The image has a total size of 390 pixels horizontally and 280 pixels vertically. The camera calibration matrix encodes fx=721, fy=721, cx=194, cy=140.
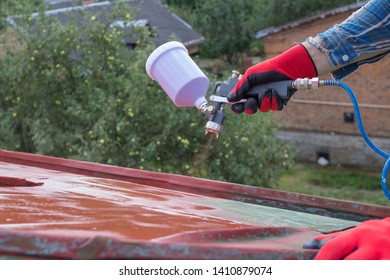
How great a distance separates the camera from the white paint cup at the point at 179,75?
3.11 m

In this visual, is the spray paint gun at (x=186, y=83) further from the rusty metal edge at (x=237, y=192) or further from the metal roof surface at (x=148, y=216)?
the rusty metal edge at (x=237, y=192)

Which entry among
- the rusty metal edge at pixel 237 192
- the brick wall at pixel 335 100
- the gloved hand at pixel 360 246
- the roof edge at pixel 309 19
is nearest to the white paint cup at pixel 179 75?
the rusty metal edge at pixel 237 192

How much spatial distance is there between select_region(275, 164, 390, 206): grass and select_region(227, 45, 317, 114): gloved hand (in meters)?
11.3

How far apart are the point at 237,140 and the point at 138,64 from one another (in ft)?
5.09

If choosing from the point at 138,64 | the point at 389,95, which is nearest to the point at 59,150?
the point at 138,64

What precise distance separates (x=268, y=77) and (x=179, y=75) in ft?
1.28

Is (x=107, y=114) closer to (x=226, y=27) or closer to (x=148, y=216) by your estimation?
(x=148, y=216)

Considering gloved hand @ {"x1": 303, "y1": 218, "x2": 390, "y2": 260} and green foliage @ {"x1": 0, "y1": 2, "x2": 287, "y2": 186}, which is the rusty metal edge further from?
green foliage @ {"x1": 0, "y1": 2, "x2": 287, "y2": 186}

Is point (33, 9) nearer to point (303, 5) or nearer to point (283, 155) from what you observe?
point (283, 155)

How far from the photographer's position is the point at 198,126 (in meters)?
8.88

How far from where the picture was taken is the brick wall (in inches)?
640

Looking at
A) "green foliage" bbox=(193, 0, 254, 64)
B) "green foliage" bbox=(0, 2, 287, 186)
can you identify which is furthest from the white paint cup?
"green foliage" bbox=(193, 0, 254, 64)

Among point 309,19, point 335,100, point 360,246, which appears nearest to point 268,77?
point 360,246

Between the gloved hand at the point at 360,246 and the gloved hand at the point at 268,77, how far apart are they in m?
1.07
